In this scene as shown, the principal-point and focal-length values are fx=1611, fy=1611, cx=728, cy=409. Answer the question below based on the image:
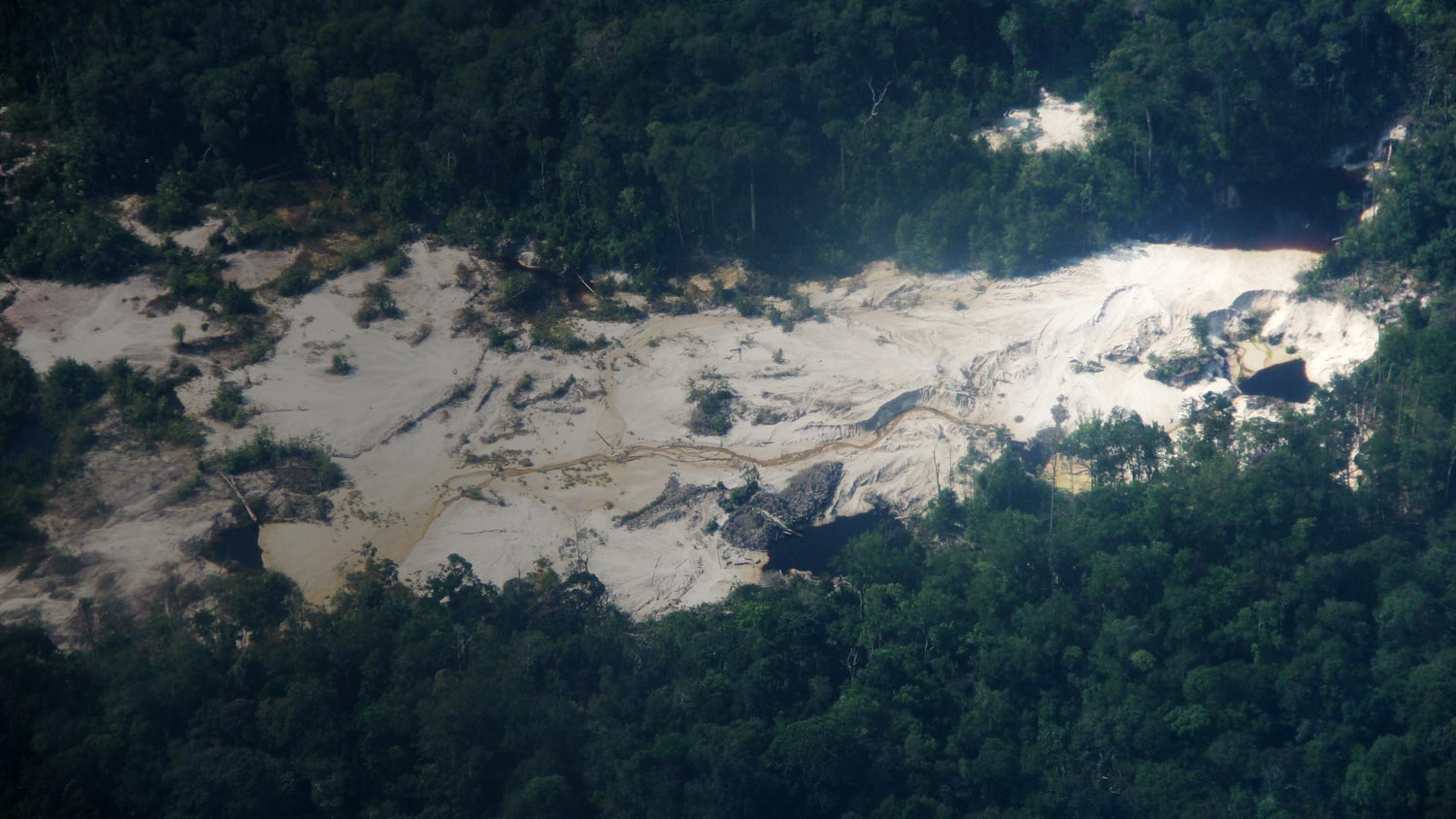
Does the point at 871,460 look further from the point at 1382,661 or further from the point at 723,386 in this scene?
the point at 1382,661

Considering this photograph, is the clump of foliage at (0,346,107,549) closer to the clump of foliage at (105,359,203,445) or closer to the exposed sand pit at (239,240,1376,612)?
the clump of foliage at (105,359,203,445)

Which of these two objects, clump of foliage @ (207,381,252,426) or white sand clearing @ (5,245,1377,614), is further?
clump of foliage @ (207,381,252,426)

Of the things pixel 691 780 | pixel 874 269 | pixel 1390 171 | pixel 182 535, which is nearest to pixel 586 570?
pixel 691 780

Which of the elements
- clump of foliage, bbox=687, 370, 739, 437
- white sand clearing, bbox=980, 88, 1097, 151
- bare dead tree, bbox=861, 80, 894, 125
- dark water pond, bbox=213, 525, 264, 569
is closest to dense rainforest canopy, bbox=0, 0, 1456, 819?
bare dead tree, bbox=861, 80, 894, 125

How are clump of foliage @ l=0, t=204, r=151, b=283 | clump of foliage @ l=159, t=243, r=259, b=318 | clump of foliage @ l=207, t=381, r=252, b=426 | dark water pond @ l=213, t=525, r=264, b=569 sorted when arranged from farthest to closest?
clump of foliage @ l=0, t=204, r=151, b=283 → clump of foliage @ l=159, t=243, r=259, b=318 → clump of foliage @ l=207, t=381, r=252, b=426 → dark water pond @ l=213, t=525, r=264, b=569

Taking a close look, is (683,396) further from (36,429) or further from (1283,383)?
(36,429)

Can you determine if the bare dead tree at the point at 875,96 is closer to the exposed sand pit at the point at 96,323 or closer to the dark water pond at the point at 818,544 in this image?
the dark water pond at the point at 818,544

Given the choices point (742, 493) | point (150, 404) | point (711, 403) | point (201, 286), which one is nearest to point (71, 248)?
point (201, 286)
